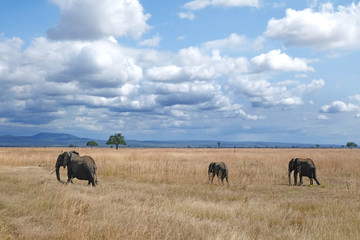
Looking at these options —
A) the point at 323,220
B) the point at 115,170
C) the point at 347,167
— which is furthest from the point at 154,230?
the point at 347,167

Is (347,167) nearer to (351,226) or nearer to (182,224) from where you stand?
(351,226)

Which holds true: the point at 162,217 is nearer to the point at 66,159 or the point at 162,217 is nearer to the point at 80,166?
the point at 80,166

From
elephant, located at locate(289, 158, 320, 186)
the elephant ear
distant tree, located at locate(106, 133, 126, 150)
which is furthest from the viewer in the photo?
distant tree, located at locate(106, 133, 126, 150)

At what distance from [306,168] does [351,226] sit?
948 cm

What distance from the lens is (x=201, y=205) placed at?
895 centimetres

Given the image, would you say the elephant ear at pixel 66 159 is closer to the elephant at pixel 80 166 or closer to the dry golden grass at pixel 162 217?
the elephant at pixel 80 166

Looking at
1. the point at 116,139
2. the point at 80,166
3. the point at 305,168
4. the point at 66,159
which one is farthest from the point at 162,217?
the point at 116,139

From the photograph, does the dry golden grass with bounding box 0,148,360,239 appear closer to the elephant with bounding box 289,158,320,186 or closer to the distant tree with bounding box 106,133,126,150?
the elephant with bounding box 289,158,320,186

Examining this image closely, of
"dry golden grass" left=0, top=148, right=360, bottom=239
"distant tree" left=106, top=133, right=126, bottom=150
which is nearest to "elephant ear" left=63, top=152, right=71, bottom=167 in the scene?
"dry golden grass" left=0, top=148, right=360, bottom=239

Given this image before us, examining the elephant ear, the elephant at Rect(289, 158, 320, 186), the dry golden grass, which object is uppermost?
the elephant ear

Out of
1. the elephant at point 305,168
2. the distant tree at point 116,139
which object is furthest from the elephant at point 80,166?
the distant tree at point 116,139

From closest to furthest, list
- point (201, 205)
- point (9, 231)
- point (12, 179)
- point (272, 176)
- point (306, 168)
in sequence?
point (9, 231) < point (201, 205) < point (12, 179) < point (306, 168) < point (272, 176)

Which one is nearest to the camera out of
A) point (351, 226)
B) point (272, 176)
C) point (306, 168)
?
point (351, 226)

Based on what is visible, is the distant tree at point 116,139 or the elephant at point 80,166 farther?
the distant tree at point 116,139
